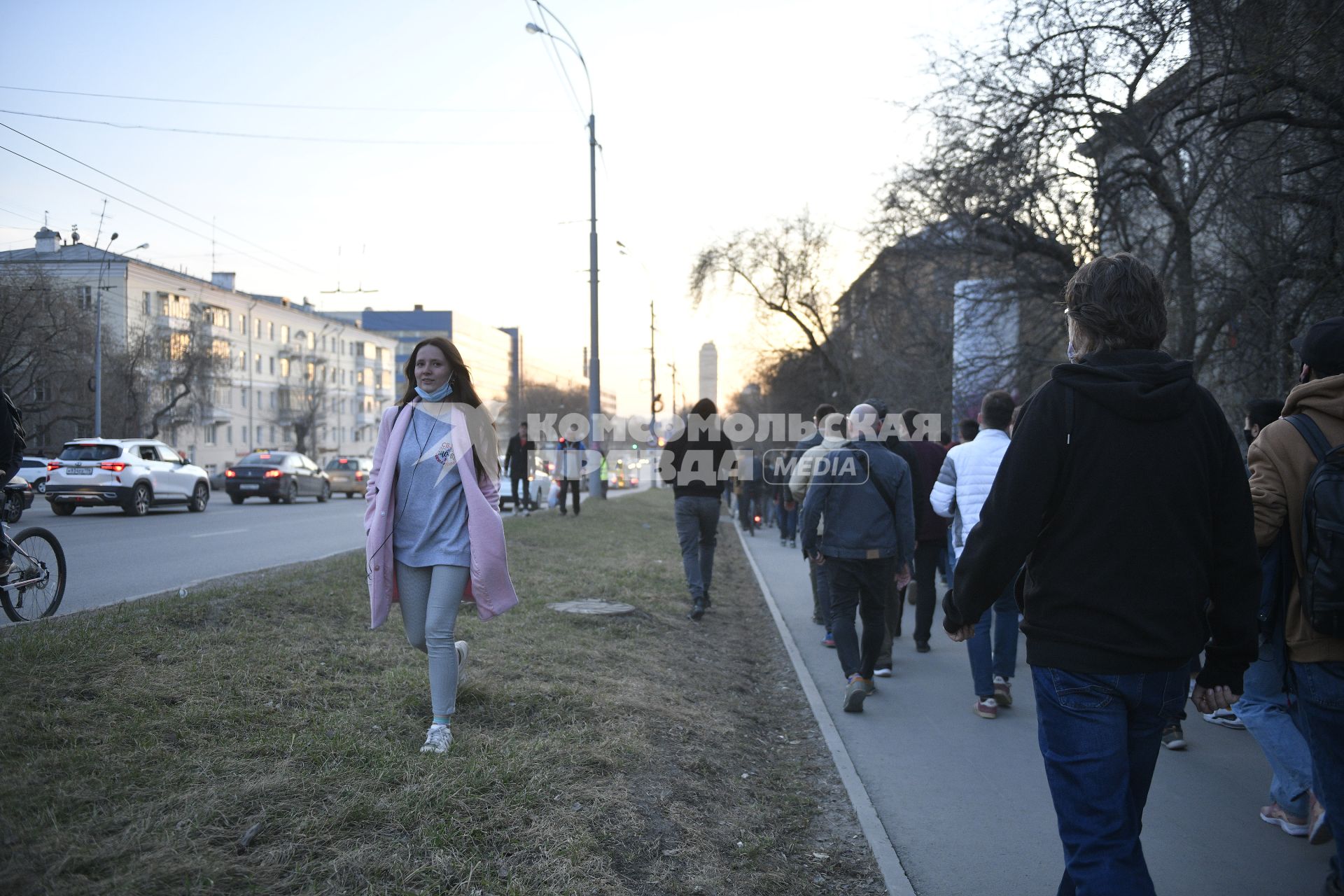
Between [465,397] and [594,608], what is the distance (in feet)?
15.6

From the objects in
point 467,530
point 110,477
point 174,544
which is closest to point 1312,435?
point 467,530

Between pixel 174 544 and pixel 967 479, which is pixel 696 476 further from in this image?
pixel 174 544

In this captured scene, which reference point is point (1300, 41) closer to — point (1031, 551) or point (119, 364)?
point (1031, 551)

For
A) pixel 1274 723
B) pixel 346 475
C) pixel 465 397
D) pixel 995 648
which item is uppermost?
pixel 465 397

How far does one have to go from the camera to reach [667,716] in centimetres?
593

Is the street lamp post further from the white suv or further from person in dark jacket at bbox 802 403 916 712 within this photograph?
person in dark jacket at bbox 802 403 916 712

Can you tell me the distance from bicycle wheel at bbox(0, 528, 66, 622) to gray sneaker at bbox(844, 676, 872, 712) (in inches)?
225

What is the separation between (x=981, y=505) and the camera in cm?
661

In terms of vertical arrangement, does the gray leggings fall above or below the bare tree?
below

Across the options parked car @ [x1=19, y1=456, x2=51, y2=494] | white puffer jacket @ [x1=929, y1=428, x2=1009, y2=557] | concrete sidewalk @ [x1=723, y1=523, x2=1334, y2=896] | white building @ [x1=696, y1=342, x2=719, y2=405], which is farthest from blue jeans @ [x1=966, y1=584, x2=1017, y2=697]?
white building @ [x1=696, y1=342, x2=719, y2=405]

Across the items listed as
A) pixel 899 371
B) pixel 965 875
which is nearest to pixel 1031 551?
pixel 965 875

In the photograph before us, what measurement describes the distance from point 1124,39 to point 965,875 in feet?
29.7

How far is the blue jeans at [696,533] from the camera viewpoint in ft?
31.9

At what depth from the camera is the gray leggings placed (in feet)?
15.0
